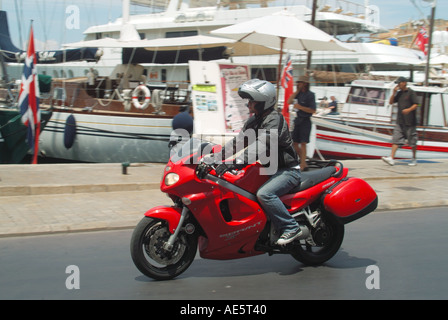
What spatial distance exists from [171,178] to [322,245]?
70.3 inches

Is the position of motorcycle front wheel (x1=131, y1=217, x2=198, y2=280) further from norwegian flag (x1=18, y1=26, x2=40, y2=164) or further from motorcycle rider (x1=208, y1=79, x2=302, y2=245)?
norwegian flag (x1=18, y1=26, x2=40, y2=164)

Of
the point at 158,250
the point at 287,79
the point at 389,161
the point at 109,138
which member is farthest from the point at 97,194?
the point at 389,161

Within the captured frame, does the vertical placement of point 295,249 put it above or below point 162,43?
below

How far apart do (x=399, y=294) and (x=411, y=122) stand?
28.1 feet

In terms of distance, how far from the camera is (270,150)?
482cm

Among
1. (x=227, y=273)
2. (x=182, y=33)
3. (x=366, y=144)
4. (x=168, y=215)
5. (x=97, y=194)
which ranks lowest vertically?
(x=366, y=144)

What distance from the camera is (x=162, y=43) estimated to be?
1463cm

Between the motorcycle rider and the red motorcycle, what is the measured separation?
0.12 m

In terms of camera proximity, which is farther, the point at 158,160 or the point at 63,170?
the point at 158,160

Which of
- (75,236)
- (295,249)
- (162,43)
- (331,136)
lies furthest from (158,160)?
(295,249)

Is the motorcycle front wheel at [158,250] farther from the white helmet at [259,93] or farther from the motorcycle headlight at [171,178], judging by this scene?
the white helmet at [259,93]

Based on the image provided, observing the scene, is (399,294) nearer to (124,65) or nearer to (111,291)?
(111,291)

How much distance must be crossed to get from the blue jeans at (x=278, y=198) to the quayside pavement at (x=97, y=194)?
2.59 m

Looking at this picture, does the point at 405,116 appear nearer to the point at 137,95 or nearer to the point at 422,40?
the point at 137,95
